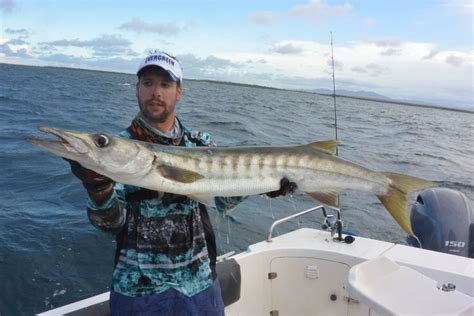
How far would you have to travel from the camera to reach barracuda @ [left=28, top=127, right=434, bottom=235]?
3158 millimetres

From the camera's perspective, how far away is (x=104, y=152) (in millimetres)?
3188

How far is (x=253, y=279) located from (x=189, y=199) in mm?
2450

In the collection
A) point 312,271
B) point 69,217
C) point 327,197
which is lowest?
point 69,217

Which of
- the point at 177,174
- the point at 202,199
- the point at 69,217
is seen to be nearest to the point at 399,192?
the point at 202,199

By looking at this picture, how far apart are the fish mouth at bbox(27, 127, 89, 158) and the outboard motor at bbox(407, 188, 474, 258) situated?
5364 millimetres

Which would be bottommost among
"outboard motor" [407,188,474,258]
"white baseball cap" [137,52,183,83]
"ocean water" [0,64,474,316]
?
"ocean water" [0,64,474,316]

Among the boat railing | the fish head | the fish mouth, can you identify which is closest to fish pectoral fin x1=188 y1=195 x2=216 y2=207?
the fish head

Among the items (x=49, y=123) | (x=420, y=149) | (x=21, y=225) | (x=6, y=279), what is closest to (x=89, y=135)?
(x=6, y=279)

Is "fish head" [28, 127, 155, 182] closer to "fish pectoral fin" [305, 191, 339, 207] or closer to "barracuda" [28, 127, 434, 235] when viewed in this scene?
"barracuda" [28, 127, 434, 235]

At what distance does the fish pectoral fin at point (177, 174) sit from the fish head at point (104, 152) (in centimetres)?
12

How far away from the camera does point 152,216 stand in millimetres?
3424

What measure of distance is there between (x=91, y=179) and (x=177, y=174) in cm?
68

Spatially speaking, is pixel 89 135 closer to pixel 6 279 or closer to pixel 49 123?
pixel 6 279

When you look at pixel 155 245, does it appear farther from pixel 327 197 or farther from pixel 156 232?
pixel 327 197
